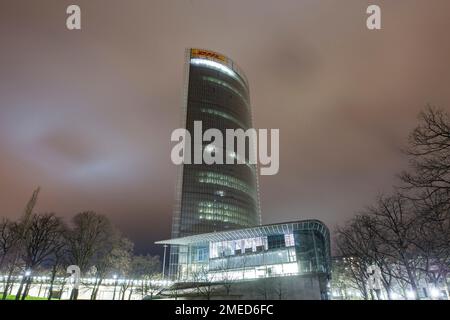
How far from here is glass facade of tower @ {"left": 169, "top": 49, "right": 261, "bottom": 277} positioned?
453 feet

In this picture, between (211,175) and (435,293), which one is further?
(211,175)

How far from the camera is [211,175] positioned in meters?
153

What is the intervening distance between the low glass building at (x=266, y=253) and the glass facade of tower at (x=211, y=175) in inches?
1103

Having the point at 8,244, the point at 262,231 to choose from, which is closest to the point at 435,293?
the point at 262,231

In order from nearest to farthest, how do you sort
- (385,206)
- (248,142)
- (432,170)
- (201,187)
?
1. (432,170)
2. (385,206)
3. (201,187)
4. (248,142)

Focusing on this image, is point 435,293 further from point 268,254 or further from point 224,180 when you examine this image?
point 224,180

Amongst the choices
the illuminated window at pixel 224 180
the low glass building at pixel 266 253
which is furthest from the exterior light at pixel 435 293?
the illuminated window at pixel 224 180

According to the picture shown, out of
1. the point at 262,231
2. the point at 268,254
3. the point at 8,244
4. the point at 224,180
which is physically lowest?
the point at 8,244

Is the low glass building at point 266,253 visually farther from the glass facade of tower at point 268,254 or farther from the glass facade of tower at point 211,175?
the glass facade of tower at point 211,175

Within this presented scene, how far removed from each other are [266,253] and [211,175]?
74925 millimetres
